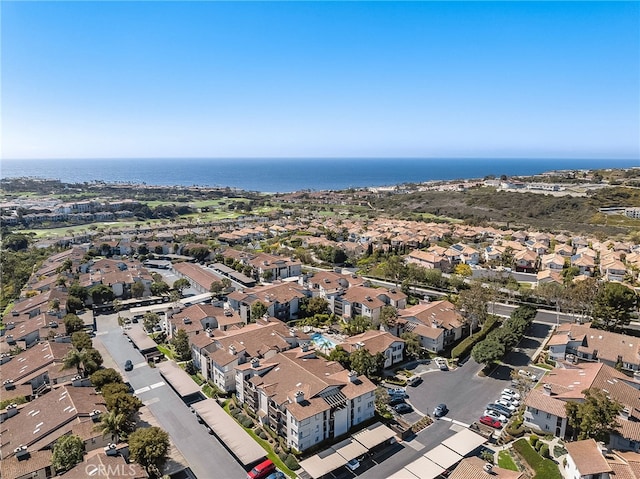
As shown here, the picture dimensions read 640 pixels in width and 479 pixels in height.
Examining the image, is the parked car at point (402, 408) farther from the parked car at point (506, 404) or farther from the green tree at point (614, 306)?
the green tree at point (614, 306)

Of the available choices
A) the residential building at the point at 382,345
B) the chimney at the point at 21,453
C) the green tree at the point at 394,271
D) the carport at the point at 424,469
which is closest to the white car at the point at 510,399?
the residential building at the point at 382,345

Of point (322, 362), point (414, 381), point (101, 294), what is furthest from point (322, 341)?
point (101, 294)

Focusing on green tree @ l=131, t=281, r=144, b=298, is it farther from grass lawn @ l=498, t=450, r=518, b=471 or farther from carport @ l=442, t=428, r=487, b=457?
grass lawn @ l=498, t=450, r=518, b=471

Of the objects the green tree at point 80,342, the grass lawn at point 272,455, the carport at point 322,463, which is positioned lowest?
the grass lawn at point 272,455

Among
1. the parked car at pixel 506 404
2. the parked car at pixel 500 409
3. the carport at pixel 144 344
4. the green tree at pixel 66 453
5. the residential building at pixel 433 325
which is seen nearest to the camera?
the green tree at pixel 66 453

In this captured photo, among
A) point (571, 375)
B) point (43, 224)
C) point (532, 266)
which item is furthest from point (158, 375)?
point (43, 224)

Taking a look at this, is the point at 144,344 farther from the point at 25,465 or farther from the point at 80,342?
the point at 25,465

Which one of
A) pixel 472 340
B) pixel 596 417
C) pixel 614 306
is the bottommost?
pixel 472 340

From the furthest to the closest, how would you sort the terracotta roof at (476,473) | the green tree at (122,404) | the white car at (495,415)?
1. the white car at (495,415)
2. the green tree at (122,404)
3. the terracotta roof at (476,473)
